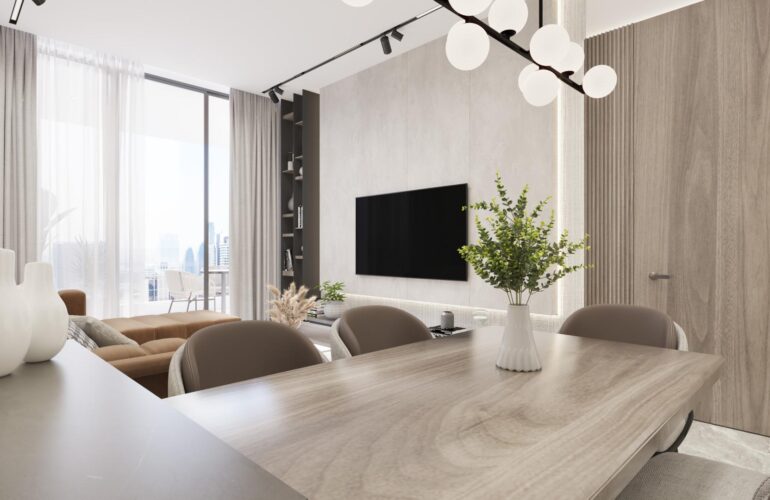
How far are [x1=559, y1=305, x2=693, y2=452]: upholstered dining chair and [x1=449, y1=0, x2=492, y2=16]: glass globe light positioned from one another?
1353mm

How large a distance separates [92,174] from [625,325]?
4.87 meters

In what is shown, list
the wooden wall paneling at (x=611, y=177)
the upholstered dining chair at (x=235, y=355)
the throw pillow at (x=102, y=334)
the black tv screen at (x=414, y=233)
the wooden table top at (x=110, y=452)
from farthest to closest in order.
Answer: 1. the black tv screen at (x=414, y=233)
2. the wooden wall paneling at (x=611, y=177)
3. the throw pillow at (x=102, y=334)
4. the upholstered dining chair at (x=235, y=355)
5. the wooden table top at (x=110, y=452)

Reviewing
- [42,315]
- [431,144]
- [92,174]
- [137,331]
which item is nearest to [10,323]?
[42,315]

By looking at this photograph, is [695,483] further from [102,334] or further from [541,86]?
[102,334]

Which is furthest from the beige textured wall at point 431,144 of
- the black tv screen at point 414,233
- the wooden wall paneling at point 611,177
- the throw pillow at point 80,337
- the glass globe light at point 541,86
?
the throw pillow at point 80,337

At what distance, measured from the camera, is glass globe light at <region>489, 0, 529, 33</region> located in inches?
60.6

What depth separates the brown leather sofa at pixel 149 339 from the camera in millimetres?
1893

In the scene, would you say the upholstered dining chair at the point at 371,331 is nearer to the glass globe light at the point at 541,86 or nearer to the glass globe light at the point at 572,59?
the glass globe light at the point at 541,86

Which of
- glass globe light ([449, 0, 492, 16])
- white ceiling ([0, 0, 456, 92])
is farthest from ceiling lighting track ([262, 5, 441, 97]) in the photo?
glass globe light ([449, 0, 492, 16])

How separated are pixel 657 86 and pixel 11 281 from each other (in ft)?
11.7

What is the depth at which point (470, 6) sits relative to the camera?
143 cm

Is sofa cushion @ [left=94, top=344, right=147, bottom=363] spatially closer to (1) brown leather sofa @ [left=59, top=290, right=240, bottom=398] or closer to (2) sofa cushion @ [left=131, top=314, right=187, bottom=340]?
(1) brown leather sofa @ [left=59, top=290, right=240, bottom=398]

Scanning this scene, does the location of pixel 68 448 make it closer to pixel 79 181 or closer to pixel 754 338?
pixel 754 338

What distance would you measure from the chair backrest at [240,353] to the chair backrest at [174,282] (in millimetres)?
4322
